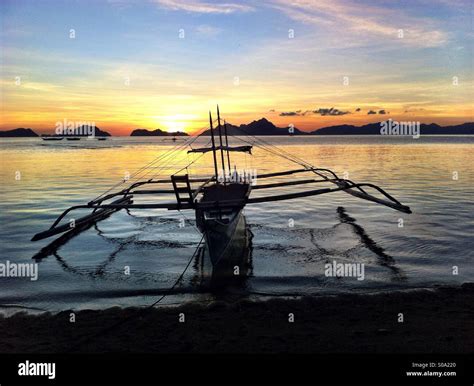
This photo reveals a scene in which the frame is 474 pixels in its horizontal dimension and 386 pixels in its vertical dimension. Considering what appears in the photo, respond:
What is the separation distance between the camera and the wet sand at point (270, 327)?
24.1 ft

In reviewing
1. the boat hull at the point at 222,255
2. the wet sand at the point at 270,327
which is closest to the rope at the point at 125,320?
the wet sand at the point at 270,327

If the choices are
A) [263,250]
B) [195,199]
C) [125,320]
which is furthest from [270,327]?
[195,199]

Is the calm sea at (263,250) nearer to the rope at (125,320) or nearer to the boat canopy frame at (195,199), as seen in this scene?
the rope at (125,320)

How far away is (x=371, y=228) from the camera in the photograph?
18.1 metres

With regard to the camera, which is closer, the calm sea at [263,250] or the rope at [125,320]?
Result: the rope at [125,320]

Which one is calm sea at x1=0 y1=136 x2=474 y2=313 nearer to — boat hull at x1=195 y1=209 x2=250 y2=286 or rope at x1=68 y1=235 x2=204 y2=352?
rope at x1=68 y1=235 x2=204 y2=352

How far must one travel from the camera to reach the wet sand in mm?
7352

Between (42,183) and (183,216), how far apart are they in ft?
66.0

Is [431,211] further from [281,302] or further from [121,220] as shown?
[121,220]

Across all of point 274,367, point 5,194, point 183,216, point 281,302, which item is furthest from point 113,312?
point 5,194

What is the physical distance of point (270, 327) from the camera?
816cm

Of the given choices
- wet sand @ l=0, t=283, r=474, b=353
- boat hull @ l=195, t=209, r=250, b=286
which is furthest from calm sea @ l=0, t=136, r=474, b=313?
wet sand @ l=0, t=283, r=474, b=353

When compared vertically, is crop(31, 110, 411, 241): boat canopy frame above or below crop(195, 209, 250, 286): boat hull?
above

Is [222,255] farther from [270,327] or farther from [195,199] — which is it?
[270,327]
